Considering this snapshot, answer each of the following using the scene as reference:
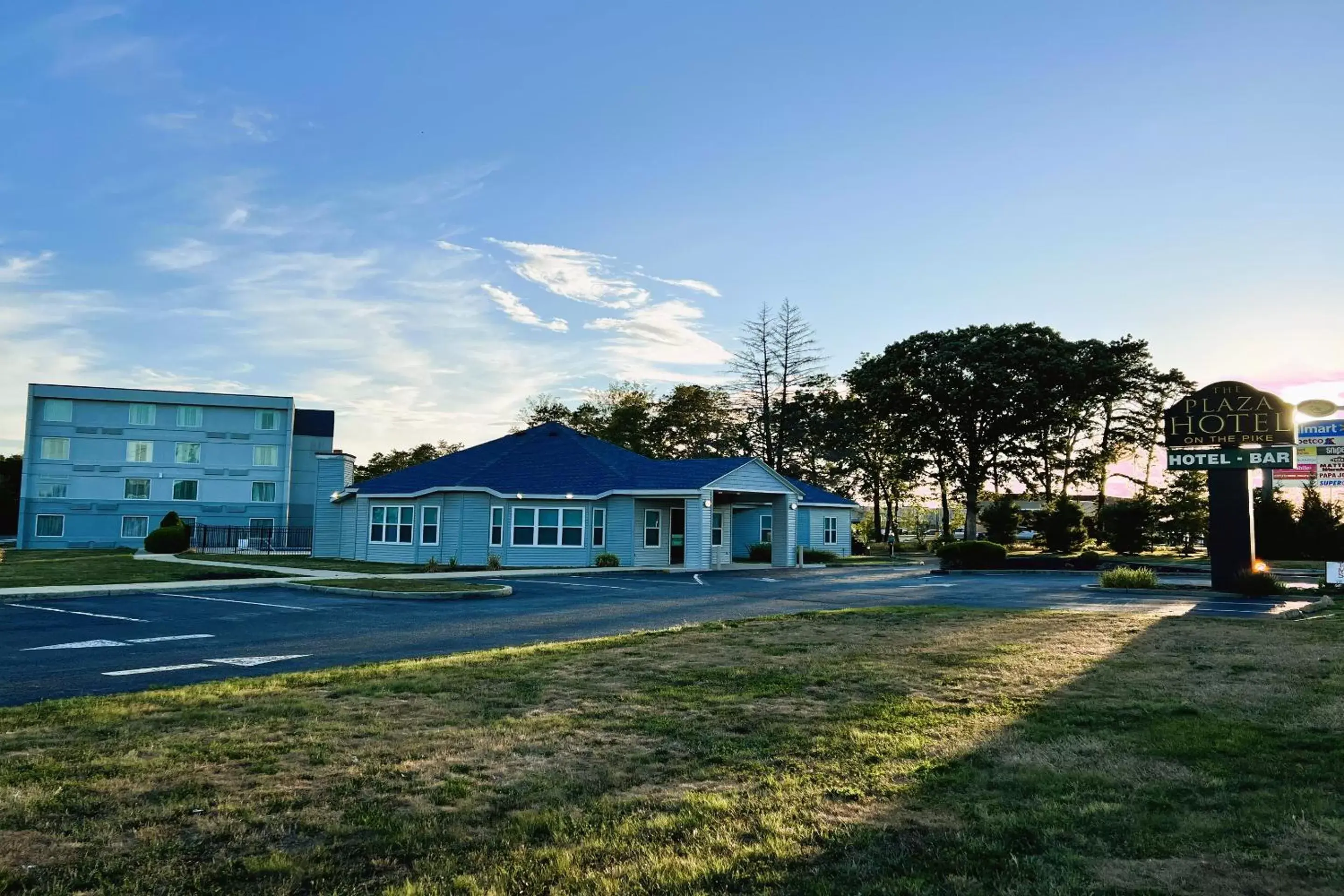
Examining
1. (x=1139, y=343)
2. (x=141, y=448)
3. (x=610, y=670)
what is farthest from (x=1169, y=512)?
(x=141, y=448)

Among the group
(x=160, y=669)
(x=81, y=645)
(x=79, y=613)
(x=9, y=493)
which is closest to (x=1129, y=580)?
(x=160, y=669)

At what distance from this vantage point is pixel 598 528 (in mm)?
36469

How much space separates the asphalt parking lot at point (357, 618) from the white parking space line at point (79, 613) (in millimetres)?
72

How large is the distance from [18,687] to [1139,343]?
183 ft

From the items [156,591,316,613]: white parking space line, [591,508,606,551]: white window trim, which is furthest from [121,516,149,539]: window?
[156,591,316,613]: white parking space line

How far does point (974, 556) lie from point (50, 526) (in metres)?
55.6

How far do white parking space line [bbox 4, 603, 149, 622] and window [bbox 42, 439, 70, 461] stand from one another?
151ft

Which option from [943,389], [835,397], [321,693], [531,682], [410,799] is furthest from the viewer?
[835,397]

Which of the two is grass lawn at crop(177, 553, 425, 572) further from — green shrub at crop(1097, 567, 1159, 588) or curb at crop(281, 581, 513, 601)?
green shrub at crop(1097, 567, 1159, 588)

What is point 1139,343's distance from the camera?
5206 cm

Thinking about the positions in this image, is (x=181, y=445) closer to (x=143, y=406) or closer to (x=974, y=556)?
(x=143, y=406)

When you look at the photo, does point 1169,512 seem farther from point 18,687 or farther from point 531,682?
point 18,687

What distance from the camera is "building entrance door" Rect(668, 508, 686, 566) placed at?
37938mm

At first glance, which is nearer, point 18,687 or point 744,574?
point 18,687
